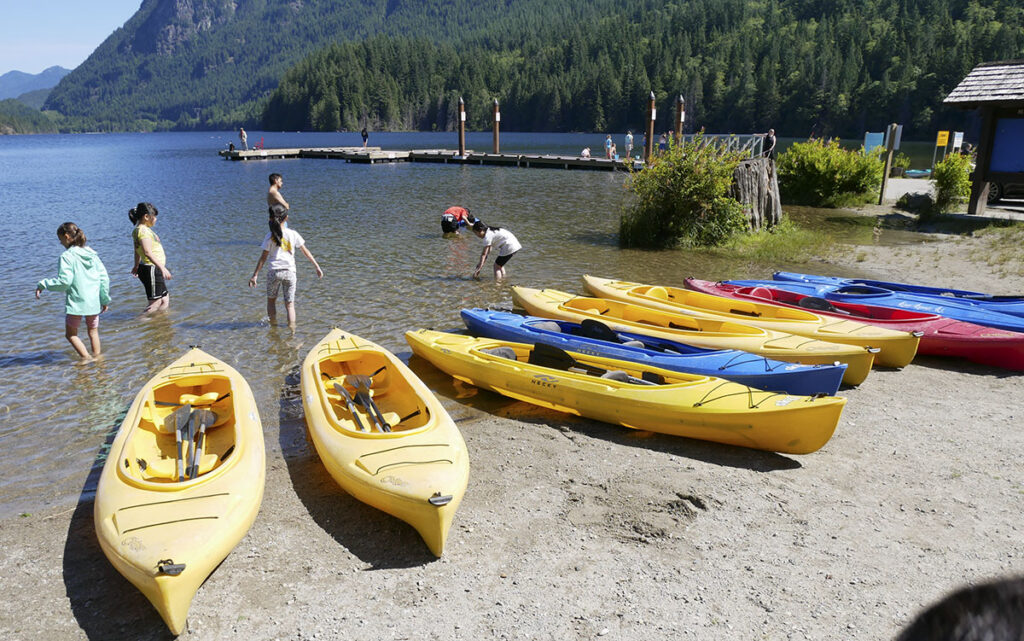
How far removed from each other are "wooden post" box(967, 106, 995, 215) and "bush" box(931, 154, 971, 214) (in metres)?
0.42

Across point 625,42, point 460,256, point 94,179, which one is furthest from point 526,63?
point 460,256

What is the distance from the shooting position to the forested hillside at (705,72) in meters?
94.8

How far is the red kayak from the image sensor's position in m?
8.93

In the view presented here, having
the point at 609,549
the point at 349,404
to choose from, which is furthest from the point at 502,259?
the point at 609,549

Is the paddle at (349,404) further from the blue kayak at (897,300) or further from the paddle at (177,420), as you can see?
the blue kayak at (897,300)

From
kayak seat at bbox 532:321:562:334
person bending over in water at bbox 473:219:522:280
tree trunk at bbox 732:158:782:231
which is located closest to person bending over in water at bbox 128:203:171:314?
person bending over in water at bbox 473:219:522:280

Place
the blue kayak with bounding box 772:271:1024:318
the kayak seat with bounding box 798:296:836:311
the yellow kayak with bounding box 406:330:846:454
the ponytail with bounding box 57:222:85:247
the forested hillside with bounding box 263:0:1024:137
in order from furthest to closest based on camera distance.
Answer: the forested hillside with bounding box 263:0:1024:137, the kayak seat with bounding box 798:296:836:311, the blue kayak with bounding box 772:271:1024:318, the ponytail with bounding box 57:222:85:247, the yellow kayak with bounding box 406:330:846:454

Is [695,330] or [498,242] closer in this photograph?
[695,330]

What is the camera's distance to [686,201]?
17219mm

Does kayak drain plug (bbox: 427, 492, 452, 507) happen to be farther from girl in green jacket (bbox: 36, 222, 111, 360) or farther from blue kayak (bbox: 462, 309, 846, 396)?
girl in green jacket (bbox: 36, 222, 111, 360)

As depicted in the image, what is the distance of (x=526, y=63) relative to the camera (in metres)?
155

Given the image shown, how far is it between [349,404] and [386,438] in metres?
1.41

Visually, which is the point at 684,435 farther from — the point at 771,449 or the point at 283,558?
the point at 283,558

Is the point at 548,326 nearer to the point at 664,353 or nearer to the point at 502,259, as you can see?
the point at 664,353
